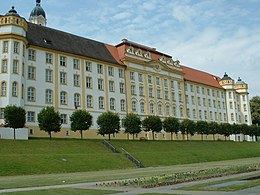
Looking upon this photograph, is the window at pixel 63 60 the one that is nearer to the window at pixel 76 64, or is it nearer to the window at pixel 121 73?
the window at pixel 76 64

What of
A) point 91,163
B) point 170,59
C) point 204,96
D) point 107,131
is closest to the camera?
point 91,163

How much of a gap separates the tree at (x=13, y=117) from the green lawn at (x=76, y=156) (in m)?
3.56

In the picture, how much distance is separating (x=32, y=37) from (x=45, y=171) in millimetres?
31870

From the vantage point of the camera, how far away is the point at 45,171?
98.5 ft

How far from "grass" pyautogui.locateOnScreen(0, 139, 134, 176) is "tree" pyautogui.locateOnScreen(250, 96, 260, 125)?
77513 mm

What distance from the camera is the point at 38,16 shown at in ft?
302

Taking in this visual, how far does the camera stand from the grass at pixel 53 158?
99.0ft

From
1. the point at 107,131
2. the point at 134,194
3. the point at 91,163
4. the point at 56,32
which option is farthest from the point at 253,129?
the point at 134,194

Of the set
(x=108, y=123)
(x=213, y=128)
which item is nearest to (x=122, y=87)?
(x=108, y=123)

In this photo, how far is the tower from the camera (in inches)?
3602

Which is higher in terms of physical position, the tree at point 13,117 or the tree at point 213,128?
the tree at point 13,117

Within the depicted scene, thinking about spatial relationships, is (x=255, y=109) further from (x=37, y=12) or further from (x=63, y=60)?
(x=63, y=60)

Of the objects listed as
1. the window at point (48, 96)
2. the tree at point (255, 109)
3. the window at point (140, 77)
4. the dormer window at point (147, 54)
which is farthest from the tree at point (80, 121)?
the tree at point (255, 109)

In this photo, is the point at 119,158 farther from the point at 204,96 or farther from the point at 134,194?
the point at 204,96
